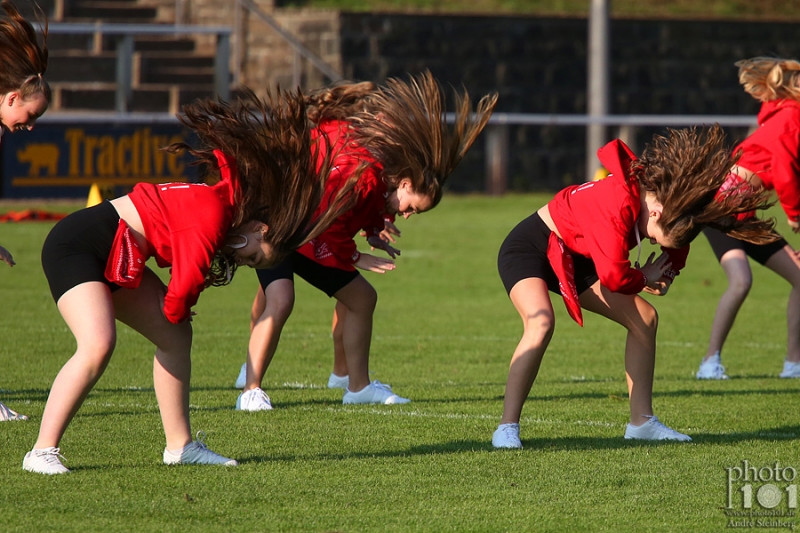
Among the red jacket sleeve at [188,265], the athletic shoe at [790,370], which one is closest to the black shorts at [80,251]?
the red jacket sleeve at [188,265]

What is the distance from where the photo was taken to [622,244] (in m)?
5.73

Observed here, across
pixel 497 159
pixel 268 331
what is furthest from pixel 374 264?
pixel 497 159

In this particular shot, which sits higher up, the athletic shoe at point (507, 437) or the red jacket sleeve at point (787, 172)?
the red jacket sleeve at point (787, 172)

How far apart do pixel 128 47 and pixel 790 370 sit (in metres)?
16.0

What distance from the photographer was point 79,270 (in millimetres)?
5137

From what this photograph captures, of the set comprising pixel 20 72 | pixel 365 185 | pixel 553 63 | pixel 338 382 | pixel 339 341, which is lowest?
pixel 338 382

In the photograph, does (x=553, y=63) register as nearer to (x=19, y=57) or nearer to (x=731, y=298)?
(x=731, y=298)

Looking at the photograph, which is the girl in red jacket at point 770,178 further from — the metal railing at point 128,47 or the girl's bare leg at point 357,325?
the metal railing at point 128,47

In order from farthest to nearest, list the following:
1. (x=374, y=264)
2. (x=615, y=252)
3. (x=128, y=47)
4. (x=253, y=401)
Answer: (x=128, y=47) → (x=253, y=401) → (x=374, y=264) → (x=615, y=252)

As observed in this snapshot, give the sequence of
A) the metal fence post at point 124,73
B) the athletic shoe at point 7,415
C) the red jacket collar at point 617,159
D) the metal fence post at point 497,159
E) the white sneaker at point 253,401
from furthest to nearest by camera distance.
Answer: the metal fence post at point 497,159, the metal fence post at point 124,73, the white sneaker at point 253,401, the athletic shoe at point 7,415, the red jacket collar at point 617,159

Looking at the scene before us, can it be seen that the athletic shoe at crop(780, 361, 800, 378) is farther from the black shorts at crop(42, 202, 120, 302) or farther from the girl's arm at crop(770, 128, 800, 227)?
the black shorts at crop(42, 202, 120, 302)

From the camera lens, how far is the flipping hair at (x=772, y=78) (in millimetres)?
8453

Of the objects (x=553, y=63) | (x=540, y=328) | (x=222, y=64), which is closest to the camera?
(x=540, y=328)

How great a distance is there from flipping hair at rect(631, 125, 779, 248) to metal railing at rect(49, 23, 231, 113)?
16.4 metres
